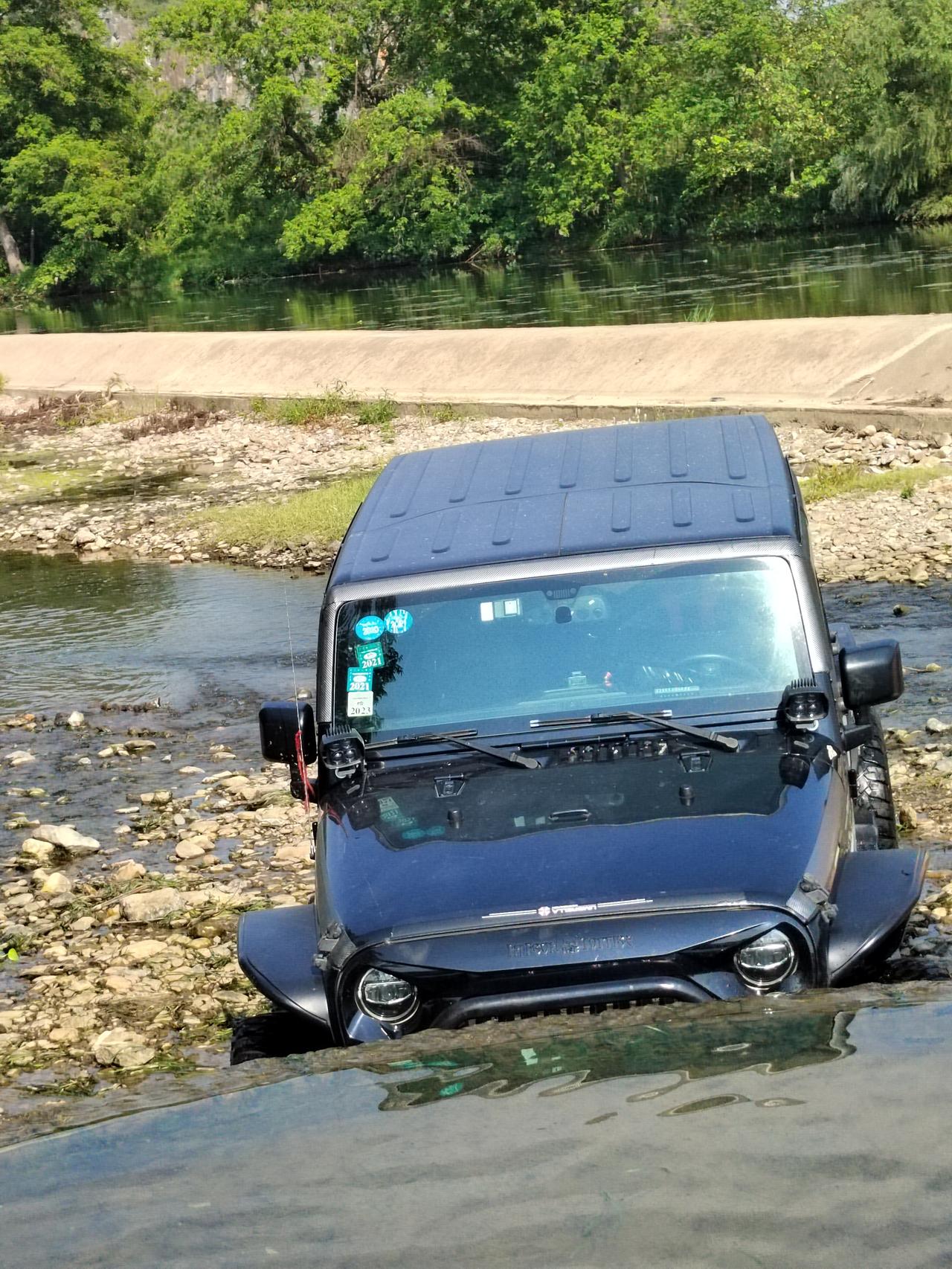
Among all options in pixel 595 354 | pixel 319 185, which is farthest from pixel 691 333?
pixel 319 185

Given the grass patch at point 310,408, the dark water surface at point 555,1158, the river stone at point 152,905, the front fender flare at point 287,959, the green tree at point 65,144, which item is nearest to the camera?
the dark water surface at point 555,1158

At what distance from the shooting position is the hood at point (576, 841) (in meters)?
4.21

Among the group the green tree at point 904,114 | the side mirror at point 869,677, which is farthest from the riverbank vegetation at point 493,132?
the side mirror at point 869,677

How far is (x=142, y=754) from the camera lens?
34.1 ft

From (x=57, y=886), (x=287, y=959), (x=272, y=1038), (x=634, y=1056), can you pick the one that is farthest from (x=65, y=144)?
(x=634, y=1056)

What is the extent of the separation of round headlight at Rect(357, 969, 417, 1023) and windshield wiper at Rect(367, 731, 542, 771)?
0.88m

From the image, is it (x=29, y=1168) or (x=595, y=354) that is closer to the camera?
(x=29, y=1168)

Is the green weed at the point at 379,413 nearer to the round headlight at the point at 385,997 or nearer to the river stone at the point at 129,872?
the river stone at the point at 129,872

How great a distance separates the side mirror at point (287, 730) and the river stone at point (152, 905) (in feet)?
6.87

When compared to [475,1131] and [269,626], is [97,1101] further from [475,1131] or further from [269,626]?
[269,626]

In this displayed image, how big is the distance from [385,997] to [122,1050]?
1.88 m

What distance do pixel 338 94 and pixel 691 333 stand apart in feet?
135

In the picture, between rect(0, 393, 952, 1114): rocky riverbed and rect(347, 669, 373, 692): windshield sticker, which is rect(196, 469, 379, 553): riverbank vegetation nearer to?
rect(0, 393, 952, 1114): rocky riverbed

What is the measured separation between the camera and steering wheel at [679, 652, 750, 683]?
5.04 meters
